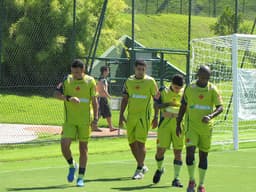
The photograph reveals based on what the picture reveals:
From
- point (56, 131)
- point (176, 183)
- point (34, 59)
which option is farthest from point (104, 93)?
point (176, 183)

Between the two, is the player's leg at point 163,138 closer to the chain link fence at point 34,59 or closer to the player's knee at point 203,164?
the player's knee at point 203,164

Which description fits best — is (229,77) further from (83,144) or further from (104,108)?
(83,144)

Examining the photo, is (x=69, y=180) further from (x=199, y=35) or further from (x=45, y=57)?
(x=199, y=35)

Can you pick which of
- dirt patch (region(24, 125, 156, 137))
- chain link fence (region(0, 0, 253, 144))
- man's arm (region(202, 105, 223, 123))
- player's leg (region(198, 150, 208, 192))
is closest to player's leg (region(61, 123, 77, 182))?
player's leg (region(198, 150, 208, 192))

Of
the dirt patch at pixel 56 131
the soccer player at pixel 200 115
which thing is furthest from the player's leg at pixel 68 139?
the dirt patch at pixel 56 131

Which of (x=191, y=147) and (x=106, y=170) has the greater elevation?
(x=191, y=147)

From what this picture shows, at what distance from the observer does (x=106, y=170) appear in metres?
16.4

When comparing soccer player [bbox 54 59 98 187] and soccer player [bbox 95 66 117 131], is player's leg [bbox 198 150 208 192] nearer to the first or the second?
soccer player [bbox 54 59 98 187]

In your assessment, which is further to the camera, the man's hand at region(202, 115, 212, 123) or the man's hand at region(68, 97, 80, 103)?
the man's hand at region(68, 97, 80, 103)

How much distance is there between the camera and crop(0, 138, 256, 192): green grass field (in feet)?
44.7

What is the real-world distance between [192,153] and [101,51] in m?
30.3

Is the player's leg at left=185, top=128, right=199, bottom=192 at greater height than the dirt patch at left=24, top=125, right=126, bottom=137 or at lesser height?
greater

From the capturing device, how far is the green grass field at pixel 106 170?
1362 centimetres

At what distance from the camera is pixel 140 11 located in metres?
60.3
